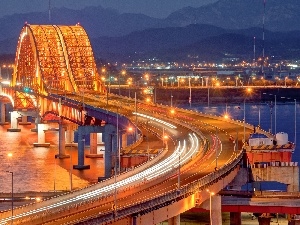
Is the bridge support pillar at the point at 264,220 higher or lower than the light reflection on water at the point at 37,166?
lower

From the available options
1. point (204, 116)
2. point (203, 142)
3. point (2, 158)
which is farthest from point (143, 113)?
point (203, 142)

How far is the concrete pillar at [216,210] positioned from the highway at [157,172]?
2025mm

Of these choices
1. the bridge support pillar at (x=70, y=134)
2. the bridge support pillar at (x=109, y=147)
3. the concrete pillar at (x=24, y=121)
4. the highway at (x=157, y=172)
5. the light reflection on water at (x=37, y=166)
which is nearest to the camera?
the highway at (x=157, y=172)

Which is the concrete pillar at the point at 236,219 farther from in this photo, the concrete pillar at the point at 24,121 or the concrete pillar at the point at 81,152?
the concrete pillar at the point at 24,121

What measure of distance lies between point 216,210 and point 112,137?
1573 inches

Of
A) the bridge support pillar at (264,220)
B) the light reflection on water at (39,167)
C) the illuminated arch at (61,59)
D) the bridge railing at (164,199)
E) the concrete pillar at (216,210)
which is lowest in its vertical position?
the bridge support pillar at (264,220)

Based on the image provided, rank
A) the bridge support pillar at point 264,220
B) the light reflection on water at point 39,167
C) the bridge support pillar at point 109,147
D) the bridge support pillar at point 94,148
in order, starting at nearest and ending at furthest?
the bridge support pillar at point 264,220 → the bridge support pillar at point 109,147 → the light reflection on water at point 39,167 → the bridge support pillar at point 94,148

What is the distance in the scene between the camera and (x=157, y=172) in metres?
73.3

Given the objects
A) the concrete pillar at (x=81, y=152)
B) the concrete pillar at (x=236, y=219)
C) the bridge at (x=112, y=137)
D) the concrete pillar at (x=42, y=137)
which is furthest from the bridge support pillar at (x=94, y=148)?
the concrete pillar at (x=236, y=219)

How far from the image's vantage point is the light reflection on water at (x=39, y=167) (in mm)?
99250

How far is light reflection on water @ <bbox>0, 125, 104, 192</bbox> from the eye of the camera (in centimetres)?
9925

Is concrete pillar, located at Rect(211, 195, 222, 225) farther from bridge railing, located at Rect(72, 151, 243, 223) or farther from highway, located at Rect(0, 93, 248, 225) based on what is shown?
highway, located at Rect(0, 93, 248, 225)

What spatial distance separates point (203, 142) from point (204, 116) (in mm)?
29790

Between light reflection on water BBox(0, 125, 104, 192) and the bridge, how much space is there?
8.20 ft
